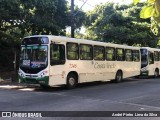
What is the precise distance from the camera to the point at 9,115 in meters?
8.80

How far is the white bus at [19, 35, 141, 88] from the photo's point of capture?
49.3ft

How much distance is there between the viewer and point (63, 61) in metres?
15.7

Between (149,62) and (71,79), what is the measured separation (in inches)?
498

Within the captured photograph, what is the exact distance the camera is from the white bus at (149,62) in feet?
87.6

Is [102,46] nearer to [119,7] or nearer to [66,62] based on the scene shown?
[66,62]

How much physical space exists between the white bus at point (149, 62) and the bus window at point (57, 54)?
12.6m

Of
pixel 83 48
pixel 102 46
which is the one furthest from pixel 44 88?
pixel 102 46

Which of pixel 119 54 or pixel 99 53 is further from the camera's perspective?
pixel 119 54

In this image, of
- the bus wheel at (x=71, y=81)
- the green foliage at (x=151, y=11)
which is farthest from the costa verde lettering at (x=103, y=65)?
the green foliage at (x=151, y=11)

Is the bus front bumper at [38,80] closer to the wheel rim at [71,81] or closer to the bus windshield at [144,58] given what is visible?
the wheel rim at [71,81]

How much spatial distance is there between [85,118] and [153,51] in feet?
68.3

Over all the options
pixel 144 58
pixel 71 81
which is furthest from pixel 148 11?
pixel 144 58

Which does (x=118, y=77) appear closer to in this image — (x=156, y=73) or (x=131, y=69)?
(x=131, y=69)

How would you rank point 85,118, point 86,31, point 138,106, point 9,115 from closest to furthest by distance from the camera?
point 85,118
point 9,115
point 138,106
point 86,31
